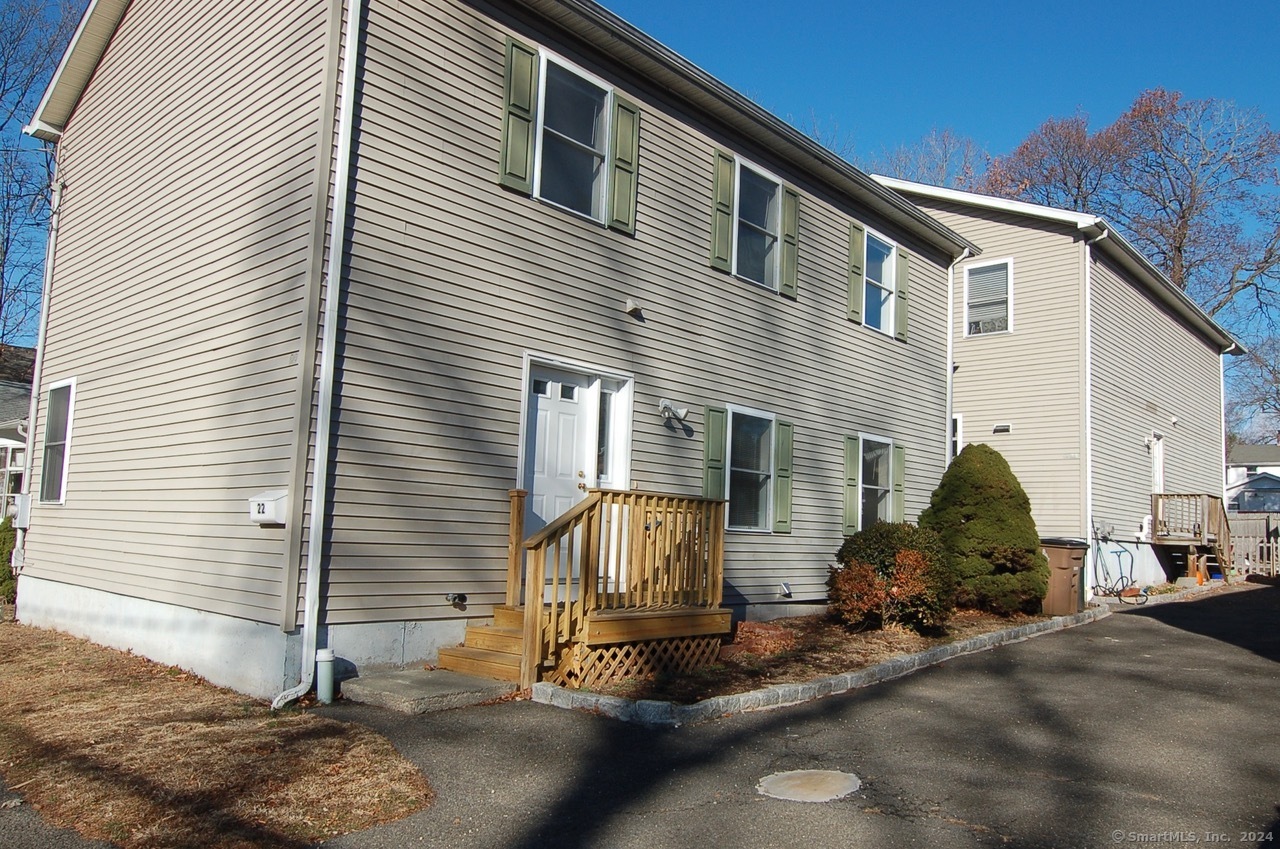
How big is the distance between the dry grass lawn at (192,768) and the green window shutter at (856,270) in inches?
350

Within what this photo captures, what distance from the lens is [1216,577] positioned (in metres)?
21.3

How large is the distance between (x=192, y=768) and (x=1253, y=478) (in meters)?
63.9

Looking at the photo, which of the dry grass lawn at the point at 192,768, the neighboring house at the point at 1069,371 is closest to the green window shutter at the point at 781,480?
the dry grass lawn at the point at 192,768

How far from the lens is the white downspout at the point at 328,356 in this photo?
6.98 metres

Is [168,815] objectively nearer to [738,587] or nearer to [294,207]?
[294,207]

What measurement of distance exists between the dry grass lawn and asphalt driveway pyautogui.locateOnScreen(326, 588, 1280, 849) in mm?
313

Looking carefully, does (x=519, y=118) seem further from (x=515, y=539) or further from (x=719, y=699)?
(x=719, y=699)

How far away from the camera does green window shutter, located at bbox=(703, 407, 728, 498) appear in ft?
34.5

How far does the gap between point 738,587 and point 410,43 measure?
6270 mm

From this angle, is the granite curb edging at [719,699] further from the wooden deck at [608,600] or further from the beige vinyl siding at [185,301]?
the beige vinyl siding at [185,301]

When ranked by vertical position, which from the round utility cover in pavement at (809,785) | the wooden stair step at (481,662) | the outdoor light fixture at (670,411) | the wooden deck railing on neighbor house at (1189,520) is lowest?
the round utility cover in pavement at (809,785)

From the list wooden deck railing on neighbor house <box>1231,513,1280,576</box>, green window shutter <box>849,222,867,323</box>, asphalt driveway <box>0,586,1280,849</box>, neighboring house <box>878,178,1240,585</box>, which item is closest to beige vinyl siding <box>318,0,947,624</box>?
asphalt driveway <box>0,586,1280,849</box>

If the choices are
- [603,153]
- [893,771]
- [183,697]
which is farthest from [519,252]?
[893,771]

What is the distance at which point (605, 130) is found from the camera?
954 cm
